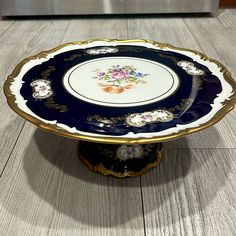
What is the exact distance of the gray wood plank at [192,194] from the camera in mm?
766

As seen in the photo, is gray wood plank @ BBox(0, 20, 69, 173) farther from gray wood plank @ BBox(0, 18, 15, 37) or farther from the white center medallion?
the white center medallion

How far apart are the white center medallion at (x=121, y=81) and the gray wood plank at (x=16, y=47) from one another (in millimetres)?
315

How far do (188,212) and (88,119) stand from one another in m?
0.31

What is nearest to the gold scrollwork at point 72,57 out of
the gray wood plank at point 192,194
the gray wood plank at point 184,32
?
the gray wood plank at point 192,194

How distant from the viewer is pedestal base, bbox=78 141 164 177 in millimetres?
889

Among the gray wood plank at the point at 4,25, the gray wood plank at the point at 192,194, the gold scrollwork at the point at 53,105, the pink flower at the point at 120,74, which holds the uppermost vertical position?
the gold scrollwork at the point at 53,105

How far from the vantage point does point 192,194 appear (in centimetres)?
85

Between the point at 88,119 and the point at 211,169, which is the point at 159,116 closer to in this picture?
the point at 88,119

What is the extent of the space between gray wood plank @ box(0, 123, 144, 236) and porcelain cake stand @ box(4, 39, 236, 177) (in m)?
0.05

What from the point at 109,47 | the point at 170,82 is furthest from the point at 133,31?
the point at 170,82

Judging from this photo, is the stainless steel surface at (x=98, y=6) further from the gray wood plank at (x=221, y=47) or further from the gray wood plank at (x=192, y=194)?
the gray wood plank at (x=192, y=194)

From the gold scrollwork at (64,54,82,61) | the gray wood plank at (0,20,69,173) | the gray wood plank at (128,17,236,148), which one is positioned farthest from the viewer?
the gray wood plank at (128,17,236,148)

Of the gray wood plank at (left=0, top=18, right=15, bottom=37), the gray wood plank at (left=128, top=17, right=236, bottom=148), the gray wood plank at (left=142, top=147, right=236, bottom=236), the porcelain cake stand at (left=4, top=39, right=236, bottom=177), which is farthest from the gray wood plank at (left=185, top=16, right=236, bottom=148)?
the gray wood plank at (left=0, top=18, right=15, bottom=37)

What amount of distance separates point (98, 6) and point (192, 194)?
1.52 metres
